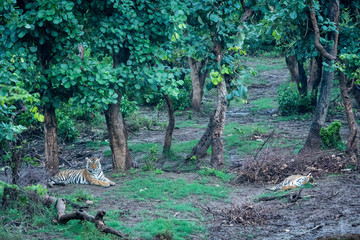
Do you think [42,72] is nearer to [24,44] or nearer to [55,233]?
[24,44]

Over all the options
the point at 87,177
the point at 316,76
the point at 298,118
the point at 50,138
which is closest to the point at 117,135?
the point at 87,177

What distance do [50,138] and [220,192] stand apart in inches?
161

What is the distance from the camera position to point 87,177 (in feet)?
33.6

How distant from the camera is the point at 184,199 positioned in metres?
9.00

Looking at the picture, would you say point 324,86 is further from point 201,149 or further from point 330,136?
point 201,149

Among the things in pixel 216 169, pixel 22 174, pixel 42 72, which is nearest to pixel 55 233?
pixel 22 174

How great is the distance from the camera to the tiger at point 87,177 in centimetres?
1002

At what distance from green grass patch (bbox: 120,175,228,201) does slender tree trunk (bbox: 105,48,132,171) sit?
3.58 feet

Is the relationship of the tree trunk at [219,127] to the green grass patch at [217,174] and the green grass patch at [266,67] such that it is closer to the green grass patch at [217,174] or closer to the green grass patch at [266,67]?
the green grass patch at [217,174]

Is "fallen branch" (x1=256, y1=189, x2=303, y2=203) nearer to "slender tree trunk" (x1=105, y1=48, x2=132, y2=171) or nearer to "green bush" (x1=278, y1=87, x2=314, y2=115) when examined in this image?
"slender tree trunk" (x1=105, y1=48, x2=132, y2=171)

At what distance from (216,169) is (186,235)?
451cm

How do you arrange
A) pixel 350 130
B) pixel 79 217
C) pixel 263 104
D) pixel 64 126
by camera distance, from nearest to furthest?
pixel 79 217
pixel 350 130
pixel 64 126
pixel 263 104

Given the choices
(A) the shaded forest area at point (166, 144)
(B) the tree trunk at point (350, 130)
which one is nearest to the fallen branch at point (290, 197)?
(A) the shaded forest area at point (166, 144)

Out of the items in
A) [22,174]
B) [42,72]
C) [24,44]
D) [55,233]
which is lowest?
[55,233]
